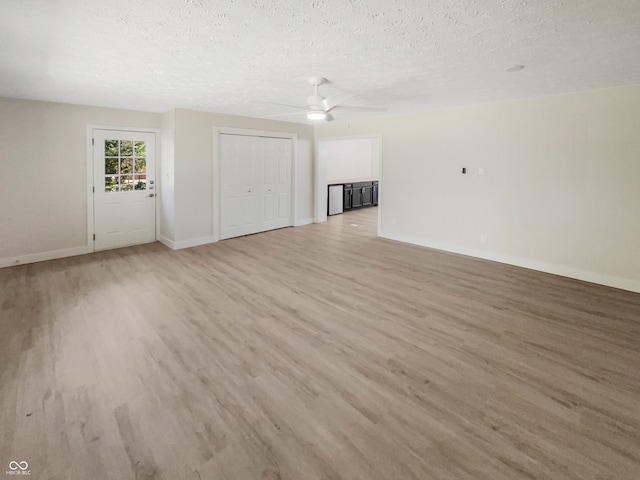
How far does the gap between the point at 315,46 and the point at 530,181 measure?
3742 millimetres

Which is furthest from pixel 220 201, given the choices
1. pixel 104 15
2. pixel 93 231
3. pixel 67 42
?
pixel 104 15

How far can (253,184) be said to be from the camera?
7.11m

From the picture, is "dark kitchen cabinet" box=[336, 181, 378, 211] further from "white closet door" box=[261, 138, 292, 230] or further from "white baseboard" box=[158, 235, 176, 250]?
A: "white baseboard" box=[158, 235, 176, 250]

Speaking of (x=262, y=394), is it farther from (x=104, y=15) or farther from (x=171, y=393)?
(x=104, y=15)

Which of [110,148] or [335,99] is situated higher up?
[335,99]

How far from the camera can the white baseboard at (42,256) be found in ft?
16.4

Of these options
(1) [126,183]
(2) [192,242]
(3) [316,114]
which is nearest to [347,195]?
(2) [192,242]

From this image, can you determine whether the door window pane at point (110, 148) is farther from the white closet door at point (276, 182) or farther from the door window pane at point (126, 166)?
the white closet door at point (276, 182)

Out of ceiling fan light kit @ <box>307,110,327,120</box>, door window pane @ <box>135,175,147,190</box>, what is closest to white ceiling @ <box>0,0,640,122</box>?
ceiling fan light kit @ <box>307,110,327,120</box>

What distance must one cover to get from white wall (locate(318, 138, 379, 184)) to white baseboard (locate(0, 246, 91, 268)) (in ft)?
20.6

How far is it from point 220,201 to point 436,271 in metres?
4.10

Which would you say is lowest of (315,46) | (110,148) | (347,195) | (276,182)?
(347,195)

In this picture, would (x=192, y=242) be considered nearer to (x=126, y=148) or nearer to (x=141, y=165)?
(x=141, y=165)

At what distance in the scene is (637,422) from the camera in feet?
6.64
